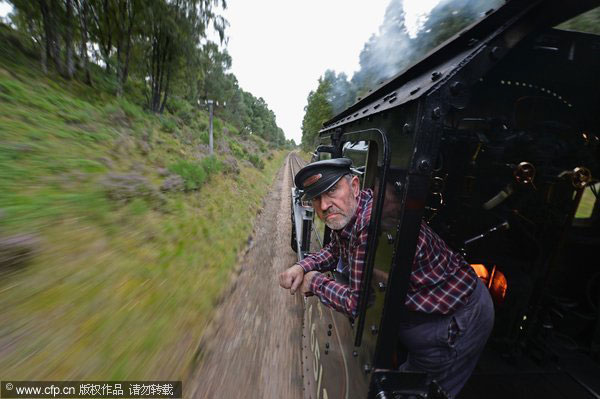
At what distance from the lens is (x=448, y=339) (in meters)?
1.50

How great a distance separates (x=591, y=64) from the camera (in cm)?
204

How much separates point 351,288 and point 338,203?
56cm

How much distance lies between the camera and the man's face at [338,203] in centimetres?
170

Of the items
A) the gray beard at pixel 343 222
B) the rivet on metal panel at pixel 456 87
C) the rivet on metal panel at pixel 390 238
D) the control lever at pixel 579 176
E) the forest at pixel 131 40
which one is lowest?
the gray beard at pixel 343 222

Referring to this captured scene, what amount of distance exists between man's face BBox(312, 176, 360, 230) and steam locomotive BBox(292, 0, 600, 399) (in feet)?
0.94

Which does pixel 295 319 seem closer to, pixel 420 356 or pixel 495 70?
pixel 420 356

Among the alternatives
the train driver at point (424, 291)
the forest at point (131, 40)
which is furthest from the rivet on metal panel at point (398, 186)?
the forest at point (131, 40)

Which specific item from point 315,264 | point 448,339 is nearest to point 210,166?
point 315,264

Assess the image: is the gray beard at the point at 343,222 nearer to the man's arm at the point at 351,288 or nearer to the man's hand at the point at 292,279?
the man's arm at the point at 351,288

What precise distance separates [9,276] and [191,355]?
2316 millimetres

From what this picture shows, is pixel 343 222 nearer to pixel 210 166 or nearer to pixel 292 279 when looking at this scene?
pixel 292 279

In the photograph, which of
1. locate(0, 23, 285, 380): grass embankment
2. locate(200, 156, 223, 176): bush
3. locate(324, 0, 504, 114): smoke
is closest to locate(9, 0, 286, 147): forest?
locate(0, 23, 285, 380): grass embankment

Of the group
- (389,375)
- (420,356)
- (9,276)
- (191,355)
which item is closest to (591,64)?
(420,356)

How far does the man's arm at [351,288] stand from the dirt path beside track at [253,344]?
2114mm
